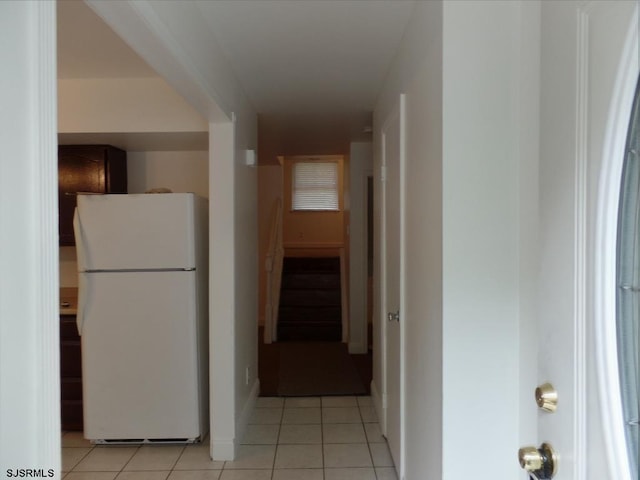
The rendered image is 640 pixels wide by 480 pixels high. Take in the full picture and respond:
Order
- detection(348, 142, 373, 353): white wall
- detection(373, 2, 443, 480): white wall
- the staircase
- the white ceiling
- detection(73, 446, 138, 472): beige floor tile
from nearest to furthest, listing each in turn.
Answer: detection(373, 2, 443, 480): white wall < the white ceiling < detection(73, 446, 138, 472): beige floor tile < detection(348, 142, 373, 353): white wall < the staircase

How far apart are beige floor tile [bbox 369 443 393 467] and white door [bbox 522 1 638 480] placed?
1.97m

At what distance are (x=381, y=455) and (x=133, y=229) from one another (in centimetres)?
212

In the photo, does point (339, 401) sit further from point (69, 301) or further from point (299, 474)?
point (69, 301)

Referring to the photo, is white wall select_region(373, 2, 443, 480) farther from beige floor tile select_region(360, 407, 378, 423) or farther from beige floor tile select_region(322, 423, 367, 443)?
beige floor tile select_region(360, 407, 378, 423)

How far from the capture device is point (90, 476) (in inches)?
98.7

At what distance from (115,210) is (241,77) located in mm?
1158

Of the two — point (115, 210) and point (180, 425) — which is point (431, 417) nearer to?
point (180, 425)

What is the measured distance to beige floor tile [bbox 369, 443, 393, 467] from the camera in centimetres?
Result: 261

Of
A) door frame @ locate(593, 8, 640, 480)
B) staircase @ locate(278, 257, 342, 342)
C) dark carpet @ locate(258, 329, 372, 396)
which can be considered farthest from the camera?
staircase @ locate(278, 257, 342, 342)

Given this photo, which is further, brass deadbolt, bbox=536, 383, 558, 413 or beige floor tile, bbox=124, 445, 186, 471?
beige floor tile, bbox=124, 445, 186, 471

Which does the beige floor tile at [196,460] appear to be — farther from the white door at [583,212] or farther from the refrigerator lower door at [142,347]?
the white door at [583,212]

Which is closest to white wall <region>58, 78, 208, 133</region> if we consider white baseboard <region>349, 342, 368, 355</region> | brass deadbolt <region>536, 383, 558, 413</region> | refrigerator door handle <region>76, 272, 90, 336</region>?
refrigerator door handle <region>76, 272, 90, 336</region>

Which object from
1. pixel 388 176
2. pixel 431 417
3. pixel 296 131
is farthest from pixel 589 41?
pixel 296 131

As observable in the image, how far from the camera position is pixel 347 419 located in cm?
325
